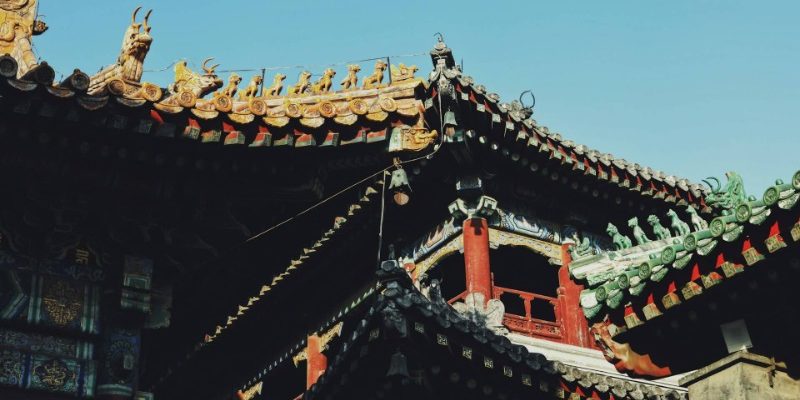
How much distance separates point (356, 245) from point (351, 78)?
3.47 meters

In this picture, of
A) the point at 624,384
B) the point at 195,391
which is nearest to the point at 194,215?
the point at 624,384

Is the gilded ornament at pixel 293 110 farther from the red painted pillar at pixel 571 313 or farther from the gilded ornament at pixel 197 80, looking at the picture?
the red painted pillar at pixel 571 313

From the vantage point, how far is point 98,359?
389 inches

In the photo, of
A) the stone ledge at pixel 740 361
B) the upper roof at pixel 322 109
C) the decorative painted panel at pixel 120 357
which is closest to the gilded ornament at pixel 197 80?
the upper roof at pixel 322 109

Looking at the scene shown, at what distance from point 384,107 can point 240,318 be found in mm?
5382

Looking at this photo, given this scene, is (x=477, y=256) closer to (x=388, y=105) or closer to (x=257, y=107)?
(x=388, y=105)

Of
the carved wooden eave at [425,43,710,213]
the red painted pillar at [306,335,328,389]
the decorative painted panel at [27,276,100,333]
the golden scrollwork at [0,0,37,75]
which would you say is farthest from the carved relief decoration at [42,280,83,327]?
the red painted pillar at [306,335,328,389]

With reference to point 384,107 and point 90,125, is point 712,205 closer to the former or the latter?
point 384,107

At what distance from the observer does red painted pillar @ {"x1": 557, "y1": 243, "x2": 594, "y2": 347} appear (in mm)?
15227

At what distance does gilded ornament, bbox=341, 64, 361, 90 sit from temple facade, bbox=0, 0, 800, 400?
421 mm

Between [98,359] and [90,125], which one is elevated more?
[90,125]

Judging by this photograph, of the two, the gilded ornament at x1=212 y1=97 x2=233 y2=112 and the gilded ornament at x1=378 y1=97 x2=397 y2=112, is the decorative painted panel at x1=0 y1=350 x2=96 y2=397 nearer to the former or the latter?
the gilded ornament at x1=212 y1=97 x2=233 y2=112

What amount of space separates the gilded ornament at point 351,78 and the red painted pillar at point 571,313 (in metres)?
4.35

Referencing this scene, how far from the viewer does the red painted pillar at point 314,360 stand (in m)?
16.2
